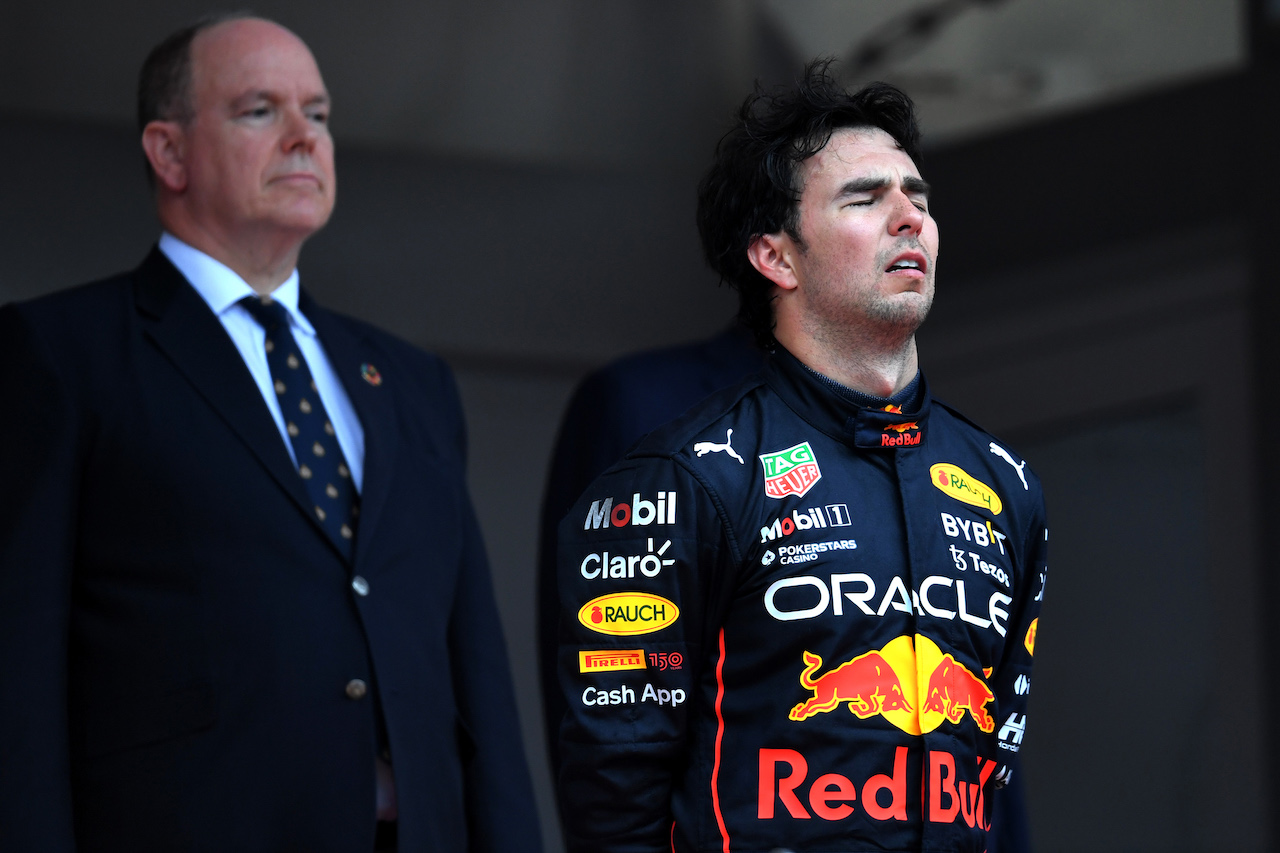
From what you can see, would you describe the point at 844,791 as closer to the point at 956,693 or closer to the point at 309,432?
the point at 956,693

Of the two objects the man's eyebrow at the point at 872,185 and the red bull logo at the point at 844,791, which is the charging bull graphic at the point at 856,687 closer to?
the red bull logo at the point at 844,791

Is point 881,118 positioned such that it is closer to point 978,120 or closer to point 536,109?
point 536,109

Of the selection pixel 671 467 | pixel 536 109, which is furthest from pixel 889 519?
pixel 536 109

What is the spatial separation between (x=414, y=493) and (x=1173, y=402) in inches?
102

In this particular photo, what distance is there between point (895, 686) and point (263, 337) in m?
1.05

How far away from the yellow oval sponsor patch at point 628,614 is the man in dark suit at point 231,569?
0.45m

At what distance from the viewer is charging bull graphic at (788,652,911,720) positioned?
1761 millimetres

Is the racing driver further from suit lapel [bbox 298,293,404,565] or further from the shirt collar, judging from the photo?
the shirt collar

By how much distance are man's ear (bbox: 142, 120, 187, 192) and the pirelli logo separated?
105 centimetres

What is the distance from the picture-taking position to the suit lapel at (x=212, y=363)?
2170 millimetres

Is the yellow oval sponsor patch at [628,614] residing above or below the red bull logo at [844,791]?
above

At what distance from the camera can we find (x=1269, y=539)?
3629 millimetres

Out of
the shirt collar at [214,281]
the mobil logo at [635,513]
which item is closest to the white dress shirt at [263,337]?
the shirt collar at [214,281]

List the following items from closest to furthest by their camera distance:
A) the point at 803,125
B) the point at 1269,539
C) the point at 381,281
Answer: the point at 803,125 → the point at 1269,539 → the point at 381,281
